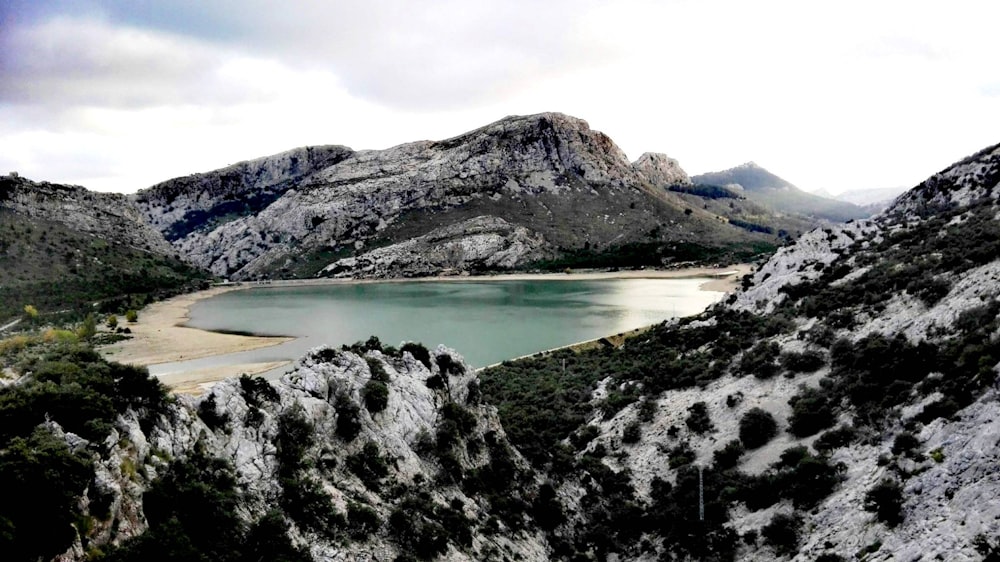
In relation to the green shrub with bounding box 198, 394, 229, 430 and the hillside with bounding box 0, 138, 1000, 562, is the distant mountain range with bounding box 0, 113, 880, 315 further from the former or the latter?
the green shrub with bounding box 198, 394, 229, 430

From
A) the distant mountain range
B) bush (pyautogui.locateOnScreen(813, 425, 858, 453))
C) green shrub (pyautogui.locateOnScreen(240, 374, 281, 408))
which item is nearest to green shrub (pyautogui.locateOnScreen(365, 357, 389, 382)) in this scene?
green shrub (pyautogui.locateOnScreen(240, 374, 281, 408))

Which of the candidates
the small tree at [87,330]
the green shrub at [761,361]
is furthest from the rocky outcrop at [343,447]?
the small tree at [87,330]

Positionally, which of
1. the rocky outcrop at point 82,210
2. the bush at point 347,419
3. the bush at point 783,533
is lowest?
the bush at point 783,533

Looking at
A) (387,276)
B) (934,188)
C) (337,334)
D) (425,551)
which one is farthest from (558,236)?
(425,551)

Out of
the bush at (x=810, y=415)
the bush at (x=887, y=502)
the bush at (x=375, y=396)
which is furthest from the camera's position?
the bush at (x=810, y=415)

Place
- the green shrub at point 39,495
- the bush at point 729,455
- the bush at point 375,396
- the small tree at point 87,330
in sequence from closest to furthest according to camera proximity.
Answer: the green shrub at point 39,495 → the bush at point 375,396 → the bush at point 729,455 → the small tree at point 87,330

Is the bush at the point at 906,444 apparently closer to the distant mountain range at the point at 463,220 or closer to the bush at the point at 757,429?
the bush at the point at 757,429
